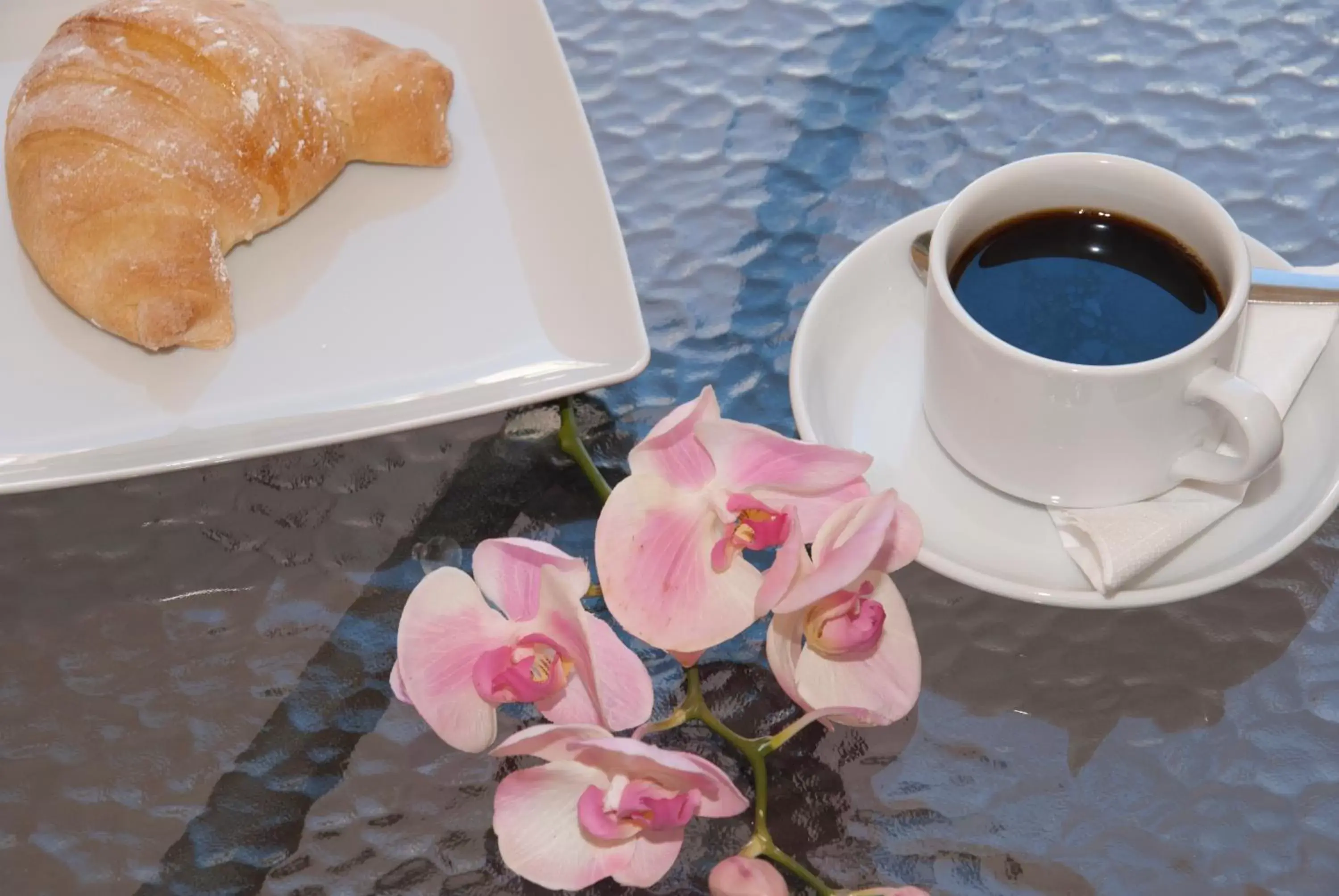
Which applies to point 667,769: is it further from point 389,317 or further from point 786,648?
point 389,317

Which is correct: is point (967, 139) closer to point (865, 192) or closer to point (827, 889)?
point (865, 192)

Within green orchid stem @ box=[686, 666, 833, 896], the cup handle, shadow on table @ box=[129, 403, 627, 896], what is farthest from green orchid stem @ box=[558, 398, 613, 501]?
the cup handle

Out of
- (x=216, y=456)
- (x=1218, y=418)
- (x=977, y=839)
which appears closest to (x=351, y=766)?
(x=216, y=456)

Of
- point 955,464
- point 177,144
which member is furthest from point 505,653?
point 177,144

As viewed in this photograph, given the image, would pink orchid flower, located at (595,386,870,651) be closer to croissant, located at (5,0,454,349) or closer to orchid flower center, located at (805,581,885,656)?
orchid flower center, located at (805,581,885,656)

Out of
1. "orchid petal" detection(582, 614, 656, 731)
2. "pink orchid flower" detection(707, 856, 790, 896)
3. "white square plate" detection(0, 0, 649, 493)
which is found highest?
"white square plate" detection(0, 0, 649, 493)

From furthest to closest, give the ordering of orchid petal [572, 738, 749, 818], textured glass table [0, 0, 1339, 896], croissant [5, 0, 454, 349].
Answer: croissant [5, 0, 454, 349]
textured glass table [0, 0, 1339, 896]
orchid petal [572, 738, 749, 818]

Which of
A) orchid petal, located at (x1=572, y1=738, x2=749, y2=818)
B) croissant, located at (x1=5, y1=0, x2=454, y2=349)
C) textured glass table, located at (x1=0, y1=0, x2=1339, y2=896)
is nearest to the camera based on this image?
orchid petal, located at (x1=572, y1=738, x2=749, y2=818)
